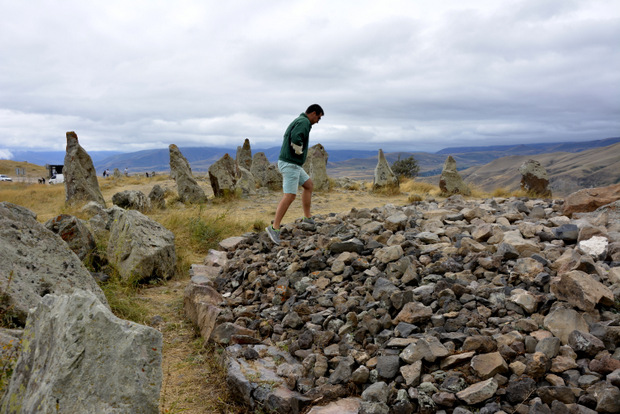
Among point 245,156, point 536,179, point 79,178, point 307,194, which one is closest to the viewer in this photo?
point 307,194

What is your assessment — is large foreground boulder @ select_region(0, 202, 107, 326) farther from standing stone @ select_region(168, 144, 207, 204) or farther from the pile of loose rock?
standing stone @ select_region(168, 144, 207, 204)

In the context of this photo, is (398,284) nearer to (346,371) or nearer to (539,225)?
(346,371)

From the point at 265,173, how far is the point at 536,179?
11258 mm

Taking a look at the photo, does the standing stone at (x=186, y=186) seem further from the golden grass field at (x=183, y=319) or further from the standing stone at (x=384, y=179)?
the standing stone at (x=384, y=179)

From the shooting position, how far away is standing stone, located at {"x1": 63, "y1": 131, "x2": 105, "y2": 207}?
13.0 meters

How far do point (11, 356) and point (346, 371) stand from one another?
2304 millimetres

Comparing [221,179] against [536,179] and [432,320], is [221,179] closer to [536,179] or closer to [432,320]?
[536,179]

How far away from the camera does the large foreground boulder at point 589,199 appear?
255 inches

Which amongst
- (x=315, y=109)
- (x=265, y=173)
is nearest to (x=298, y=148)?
(x=315, y=109)

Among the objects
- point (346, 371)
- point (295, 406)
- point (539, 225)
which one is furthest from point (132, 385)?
point (539, 225)

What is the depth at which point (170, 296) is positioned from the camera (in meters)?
5.81

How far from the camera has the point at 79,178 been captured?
1306 centimetres

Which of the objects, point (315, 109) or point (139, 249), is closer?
point (139, 249)

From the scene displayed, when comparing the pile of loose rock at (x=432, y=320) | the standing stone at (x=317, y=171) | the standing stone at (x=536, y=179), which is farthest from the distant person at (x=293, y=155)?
the standing stone at (x=536, y=179)
